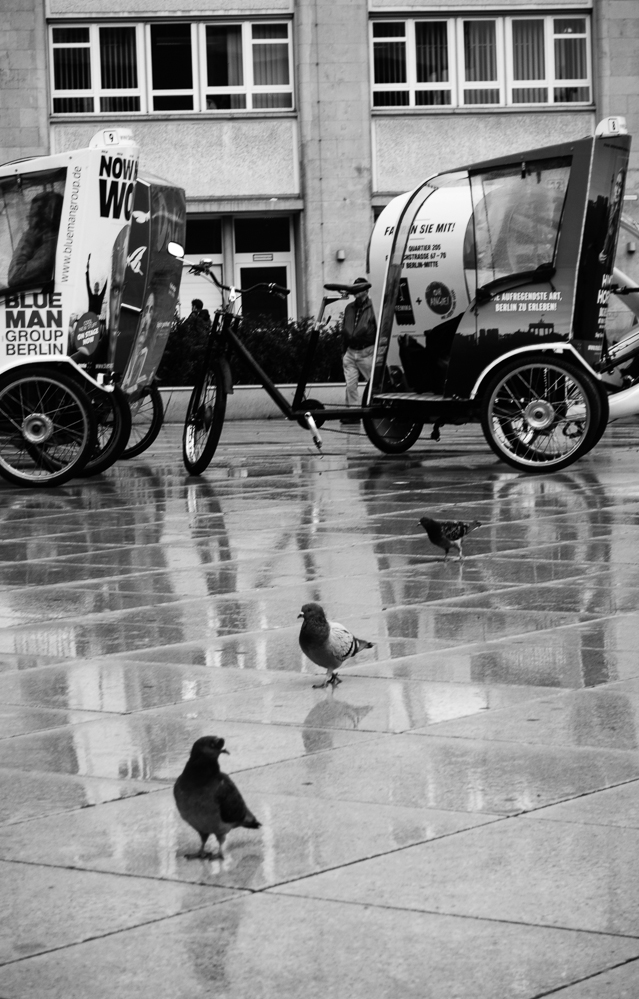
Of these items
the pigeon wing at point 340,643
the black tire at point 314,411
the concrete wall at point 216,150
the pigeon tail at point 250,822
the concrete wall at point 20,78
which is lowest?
the pigeon tail at point 250,822

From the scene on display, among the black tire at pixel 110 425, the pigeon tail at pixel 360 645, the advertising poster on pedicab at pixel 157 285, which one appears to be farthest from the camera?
the advertising poster on pedicab at pixel 157 285

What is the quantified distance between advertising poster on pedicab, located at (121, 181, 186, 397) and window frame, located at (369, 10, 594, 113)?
17369 millimetres

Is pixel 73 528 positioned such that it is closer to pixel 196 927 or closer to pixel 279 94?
pixel 196 927

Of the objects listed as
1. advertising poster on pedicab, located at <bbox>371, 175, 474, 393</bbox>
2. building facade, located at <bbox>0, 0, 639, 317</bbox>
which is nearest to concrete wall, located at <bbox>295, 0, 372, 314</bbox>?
building facade, located at <bbox>0, 0, 639, 317</bbox>

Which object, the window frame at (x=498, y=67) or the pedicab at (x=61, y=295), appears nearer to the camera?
the pedicab at (x=61, y=295)

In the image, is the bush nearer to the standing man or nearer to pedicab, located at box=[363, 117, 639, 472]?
the standing man

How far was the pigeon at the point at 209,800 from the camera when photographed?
3318 millimetres

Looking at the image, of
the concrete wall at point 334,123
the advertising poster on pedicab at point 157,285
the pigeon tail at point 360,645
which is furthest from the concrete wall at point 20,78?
the pigeon tail at point 360,645

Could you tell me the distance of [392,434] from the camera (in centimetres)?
1394

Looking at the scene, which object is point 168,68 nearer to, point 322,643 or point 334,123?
point 334,123

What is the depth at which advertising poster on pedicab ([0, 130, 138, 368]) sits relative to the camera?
11.3 metres

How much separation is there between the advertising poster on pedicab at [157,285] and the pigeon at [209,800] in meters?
8.91

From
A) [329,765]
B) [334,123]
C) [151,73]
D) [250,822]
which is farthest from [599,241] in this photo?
[151,73]

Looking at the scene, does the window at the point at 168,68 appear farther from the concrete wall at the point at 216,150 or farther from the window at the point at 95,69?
the concrete wall at the point at 216,150
